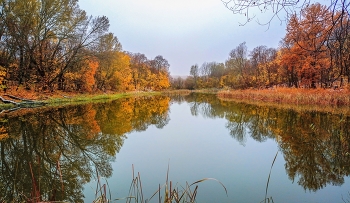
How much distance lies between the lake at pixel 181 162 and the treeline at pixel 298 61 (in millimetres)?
1406

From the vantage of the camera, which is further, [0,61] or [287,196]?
[0,61]

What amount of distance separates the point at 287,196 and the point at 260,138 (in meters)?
3.25

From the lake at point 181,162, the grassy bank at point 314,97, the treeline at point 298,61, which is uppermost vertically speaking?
the treeline at point 298,61

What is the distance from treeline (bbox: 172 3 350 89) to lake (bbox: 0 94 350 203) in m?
1.41

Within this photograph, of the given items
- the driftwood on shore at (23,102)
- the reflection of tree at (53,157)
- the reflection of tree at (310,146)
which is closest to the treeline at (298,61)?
the reflection of tree at (310,146)

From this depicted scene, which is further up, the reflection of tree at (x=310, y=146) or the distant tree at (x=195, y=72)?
the distant tree at (x=195, y=72)

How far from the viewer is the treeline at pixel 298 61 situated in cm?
212

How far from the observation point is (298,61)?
1673 centimetres

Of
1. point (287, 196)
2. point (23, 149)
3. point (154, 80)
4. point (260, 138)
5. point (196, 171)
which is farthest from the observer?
point (154, 80)

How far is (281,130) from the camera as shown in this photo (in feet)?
21.5

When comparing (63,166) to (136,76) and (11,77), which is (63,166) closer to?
(11,77)

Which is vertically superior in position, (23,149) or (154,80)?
(154,80)

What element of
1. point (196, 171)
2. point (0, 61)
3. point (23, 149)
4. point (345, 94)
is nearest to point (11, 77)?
point (0, 61)

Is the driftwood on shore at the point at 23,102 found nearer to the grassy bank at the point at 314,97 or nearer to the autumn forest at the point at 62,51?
the autumn forest at the point at 62,51
